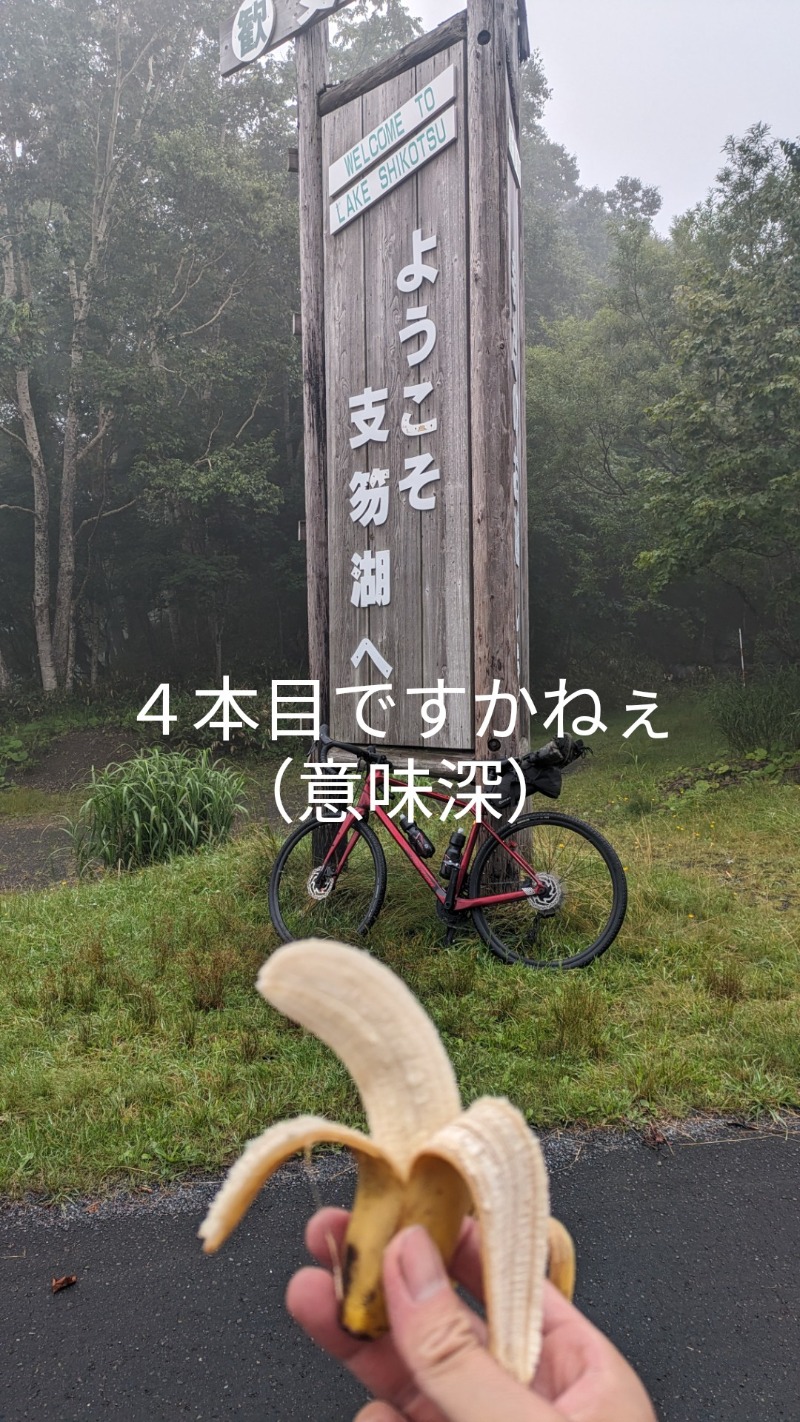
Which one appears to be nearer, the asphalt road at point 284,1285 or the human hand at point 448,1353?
the human hand at point 448,1353

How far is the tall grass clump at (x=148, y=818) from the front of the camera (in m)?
6.16

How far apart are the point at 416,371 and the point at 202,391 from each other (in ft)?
45.9

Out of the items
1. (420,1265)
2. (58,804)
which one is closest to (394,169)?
(420,1265)

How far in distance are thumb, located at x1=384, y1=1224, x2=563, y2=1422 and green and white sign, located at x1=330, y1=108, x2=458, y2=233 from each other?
14.4ft

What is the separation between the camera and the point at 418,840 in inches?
155

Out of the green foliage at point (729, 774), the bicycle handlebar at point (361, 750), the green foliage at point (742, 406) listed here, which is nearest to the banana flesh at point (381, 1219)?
the bicycle handlebar at point (361, 750)

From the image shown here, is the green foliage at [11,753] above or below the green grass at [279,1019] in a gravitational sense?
below

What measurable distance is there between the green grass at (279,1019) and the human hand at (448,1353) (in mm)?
1640

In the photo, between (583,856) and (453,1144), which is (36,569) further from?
(453,1144)

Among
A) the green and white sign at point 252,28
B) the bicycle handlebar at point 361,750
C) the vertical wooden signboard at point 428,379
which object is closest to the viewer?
the vertical wooden signboard at point 428,379

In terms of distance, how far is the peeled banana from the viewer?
766 mm

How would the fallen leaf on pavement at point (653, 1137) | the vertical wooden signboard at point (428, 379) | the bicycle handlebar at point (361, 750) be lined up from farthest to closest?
the bicycle handlebar at point (361, 750) → the vertical wooden signboard at point (428, 379) → the fallen leaf on pavement at point (653, 1137)

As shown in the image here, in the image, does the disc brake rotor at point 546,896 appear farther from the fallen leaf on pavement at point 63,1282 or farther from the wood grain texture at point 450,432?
the fallen leaf on pavement at point 63,1282

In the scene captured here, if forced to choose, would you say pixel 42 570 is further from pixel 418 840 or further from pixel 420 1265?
pixel 420 1265
